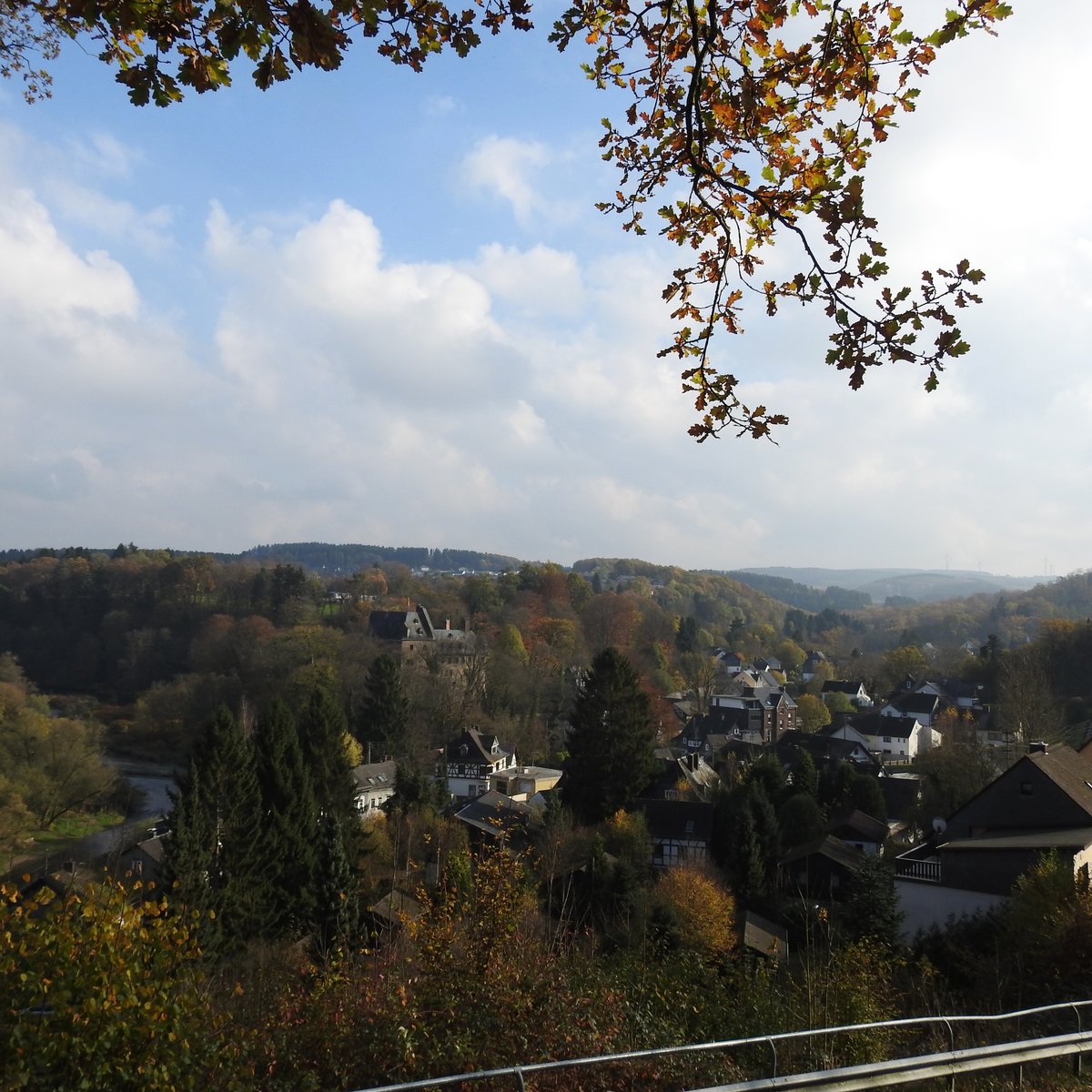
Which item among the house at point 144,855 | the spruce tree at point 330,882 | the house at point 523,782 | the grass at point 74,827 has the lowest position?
the grass at point 74,827

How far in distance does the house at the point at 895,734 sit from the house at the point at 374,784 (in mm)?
28965

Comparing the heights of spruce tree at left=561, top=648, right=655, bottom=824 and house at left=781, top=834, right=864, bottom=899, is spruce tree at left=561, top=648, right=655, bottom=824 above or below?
above

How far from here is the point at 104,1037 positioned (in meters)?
4.90

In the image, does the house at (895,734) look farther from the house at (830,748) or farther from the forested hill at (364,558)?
the forested hill at (364,558)

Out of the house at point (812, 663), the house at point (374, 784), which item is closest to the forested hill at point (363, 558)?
the house at point (812, 663)

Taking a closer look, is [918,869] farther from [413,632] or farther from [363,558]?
[363,558]

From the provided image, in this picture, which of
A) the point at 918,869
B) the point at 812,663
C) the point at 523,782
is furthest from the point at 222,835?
the point at 812,663

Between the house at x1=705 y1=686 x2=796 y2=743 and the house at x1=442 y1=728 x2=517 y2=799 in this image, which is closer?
the house at x1=442 y1=728 x2=517 y2=799

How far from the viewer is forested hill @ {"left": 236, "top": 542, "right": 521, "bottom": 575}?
6786 inches

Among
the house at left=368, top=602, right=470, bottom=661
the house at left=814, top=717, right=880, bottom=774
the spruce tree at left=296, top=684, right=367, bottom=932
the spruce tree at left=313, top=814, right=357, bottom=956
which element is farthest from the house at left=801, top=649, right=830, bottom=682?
the spruce tree at left=313, top=814, right=357, bottom=956

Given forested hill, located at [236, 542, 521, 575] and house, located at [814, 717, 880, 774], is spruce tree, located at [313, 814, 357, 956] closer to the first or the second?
house, located at [814, 717, 880, 774]

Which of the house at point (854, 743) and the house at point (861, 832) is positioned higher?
the house at point (861, 832)

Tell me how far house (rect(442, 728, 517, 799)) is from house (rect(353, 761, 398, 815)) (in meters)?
2.73

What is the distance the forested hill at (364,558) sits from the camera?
172 meters
